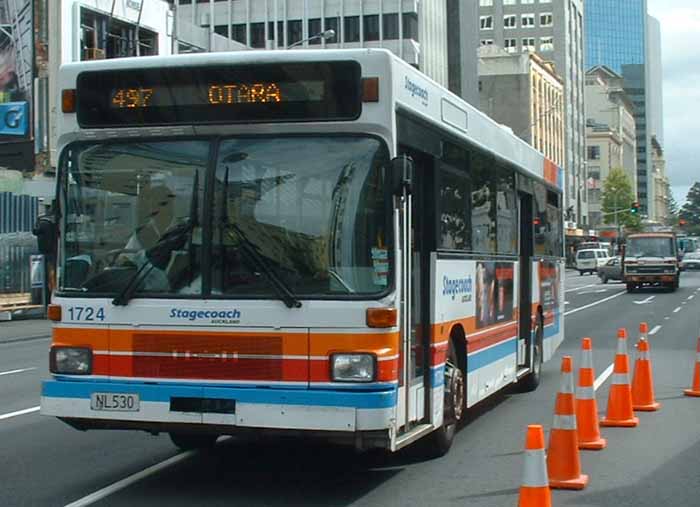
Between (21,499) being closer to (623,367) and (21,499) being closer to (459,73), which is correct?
(623,367)

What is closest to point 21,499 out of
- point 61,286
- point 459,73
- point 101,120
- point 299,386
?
point 61,286

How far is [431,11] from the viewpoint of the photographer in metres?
74.8

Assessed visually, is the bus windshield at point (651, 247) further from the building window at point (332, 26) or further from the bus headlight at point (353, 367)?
the bus headlight at point (353, 367)

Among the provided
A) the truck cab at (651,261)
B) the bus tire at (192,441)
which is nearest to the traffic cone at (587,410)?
the bus tire at (192,441)

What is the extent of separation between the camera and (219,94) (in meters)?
7.59

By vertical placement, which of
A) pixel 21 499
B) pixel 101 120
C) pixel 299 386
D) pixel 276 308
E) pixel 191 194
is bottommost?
pixel 21 499

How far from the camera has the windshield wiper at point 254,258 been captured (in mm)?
7219

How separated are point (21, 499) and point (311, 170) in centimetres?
305

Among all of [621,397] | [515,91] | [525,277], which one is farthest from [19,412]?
[515,91]

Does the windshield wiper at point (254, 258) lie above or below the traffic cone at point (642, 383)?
above

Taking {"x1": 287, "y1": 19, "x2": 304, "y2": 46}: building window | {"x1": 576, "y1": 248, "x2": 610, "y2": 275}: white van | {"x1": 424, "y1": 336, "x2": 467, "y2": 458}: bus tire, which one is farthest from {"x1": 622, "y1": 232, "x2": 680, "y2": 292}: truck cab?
{"x1": 424, "y1": 336, "x2": 467, "y2": 458}: bus tire

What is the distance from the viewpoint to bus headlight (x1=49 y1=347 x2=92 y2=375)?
7590 millimetres

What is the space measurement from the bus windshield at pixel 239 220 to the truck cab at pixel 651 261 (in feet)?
139

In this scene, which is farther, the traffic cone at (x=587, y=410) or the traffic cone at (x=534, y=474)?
the traffic cone at (x=587, y=410)
